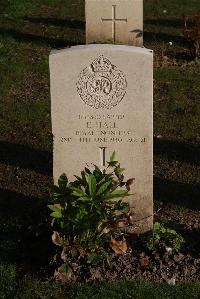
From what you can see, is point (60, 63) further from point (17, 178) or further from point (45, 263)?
point (17, 178)

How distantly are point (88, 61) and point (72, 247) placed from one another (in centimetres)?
152

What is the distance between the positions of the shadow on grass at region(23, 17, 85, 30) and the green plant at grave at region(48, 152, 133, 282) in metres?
8.38

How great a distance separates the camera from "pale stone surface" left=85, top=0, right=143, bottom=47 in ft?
32.6

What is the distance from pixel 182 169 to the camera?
24.2ft

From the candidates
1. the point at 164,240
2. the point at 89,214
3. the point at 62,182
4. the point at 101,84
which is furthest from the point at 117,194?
the point at 101,84

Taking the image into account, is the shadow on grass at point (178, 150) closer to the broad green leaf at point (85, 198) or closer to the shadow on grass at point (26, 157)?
the shadow on grass at point (26, 157)

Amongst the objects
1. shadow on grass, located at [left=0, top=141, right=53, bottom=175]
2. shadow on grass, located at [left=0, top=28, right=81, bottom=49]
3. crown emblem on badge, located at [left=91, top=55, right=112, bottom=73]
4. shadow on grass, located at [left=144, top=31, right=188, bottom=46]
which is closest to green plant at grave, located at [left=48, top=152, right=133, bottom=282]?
crown emblem on badge, located at [left=91, top=55, right=112, bottom=73]

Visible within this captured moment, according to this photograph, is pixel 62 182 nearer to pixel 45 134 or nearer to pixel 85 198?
pixel 85 198

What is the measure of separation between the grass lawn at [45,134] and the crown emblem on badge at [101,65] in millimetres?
1259

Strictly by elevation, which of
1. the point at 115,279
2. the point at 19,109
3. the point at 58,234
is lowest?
the point at 115,279

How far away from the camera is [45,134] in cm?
827

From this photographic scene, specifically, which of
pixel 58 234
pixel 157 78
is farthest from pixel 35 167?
pixel 157 78

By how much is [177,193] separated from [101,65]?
2.04m

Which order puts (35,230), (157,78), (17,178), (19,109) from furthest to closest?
1. (157,78)
2. (19,109)
3. (17,178)
4. (35,230)
